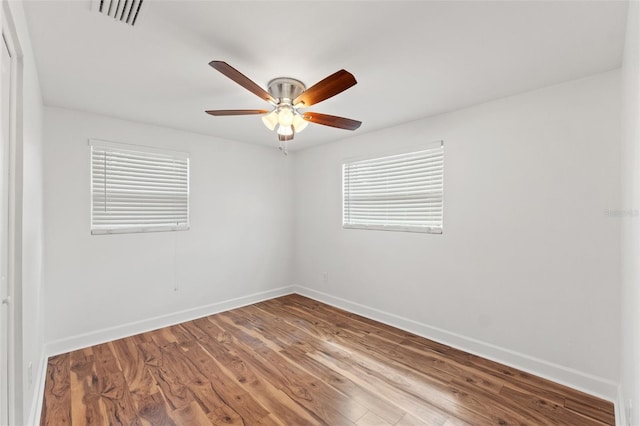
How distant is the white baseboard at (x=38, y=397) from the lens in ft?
5.95

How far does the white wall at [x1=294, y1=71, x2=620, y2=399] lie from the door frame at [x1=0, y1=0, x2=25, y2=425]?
9.31 ft

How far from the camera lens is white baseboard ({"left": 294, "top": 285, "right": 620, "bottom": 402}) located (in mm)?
2139

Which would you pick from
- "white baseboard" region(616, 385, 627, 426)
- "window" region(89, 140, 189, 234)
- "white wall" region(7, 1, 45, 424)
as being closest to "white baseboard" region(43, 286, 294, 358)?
"window" region(89, 140, 189, 234)

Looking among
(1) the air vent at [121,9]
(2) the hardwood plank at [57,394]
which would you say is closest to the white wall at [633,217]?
(1) the air vent at [121,9]

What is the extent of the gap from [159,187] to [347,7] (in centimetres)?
292

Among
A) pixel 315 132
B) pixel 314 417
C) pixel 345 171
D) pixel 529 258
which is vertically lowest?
pixel 314 417

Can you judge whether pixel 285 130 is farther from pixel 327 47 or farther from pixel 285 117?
pixel 327 47

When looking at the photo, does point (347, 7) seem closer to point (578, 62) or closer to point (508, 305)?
point (578, 62)

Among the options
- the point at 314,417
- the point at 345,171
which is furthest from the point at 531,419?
the point at 345,171

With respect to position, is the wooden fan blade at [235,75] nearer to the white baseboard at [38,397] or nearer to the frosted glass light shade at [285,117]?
the frosted glass light shade at [285,117]

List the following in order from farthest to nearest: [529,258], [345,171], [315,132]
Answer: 1. [345,171]
2. [315,132]
3. [529,258]

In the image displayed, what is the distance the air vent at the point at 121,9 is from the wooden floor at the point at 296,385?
2392 mm

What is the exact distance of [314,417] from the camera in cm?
193

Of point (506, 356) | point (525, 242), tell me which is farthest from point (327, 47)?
point (506, 356)
